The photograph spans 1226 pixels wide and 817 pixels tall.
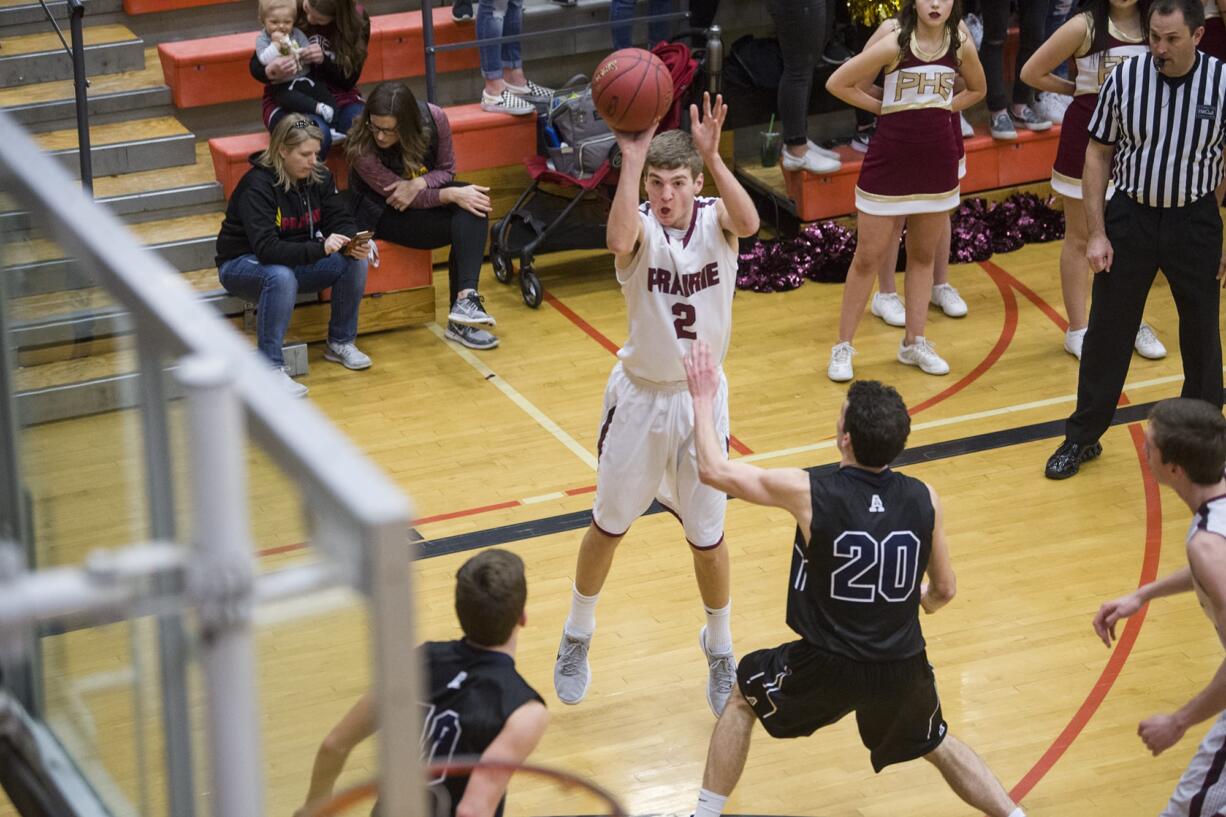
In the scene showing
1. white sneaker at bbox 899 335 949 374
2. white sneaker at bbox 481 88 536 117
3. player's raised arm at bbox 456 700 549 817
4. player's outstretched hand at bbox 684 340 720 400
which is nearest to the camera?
player's raised arm at bbox 456 700 549 817

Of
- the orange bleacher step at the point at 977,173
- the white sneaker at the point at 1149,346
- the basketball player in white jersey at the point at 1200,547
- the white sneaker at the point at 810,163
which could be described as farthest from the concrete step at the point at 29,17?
the basketball player in white jersey at the point at 1200,547

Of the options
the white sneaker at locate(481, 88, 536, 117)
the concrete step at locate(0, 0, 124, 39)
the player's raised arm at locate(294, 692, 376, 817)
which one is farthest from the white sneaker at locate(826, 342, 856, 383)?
the player's raised arm at locate(294, 692, 376, 817)

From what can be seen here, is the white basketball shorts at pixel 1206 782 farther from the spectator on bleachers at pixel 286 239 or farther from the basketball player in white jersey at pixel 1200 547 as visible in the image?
the spectator on bleachers at pixel 286 239

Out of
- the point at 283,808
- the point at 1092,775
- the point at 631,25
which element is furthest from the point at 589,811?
the point at 631,25

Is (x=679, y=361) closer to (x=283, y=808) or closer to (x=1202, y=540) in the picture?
(x=1202, y=540)

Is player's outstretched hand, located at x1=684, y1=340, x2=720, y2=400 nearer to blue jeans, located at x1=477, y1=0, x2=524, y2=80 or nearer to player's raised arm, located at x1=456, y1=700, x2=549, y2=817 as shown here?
player's raised arm, located at x1=456, y1=700, x2=549, y2=817

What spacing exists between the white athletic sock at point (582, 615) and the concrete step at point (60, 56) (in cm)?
549

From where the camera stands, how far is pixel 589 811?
4695mm

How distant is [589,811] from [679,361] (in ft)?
4.76

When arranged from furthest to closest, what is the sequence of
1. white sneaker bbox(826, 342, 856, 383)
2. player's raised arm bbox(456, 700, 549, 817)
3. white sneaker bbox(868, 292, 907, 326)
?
white sneaker bbox(868, 292, 907, 326) → white sneaker bbox(826, 342, 856, 383) → player's raised arm bbox(456, 700, 549, 817)

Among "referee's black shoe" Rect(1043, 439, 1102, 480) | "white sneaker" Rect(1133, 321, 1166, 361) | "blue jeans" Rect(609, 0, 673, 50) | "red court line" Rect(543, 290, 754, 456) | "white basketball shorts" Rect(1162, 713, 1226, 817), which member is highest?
"blue jeans" Rect(609, 0, 673, 50)

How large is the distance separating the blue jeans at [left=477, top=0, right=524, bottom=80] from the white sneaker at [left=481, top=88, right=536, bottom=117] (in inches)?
4.6

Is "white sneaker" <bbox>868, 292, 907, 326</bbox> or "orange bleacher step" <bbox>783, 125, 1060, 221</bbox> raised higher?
"orange bleacher step" <bbox>783, 125, 1060, 221</bbox>

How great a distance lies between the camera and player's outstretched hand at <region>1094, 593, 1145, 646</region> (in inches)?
172
